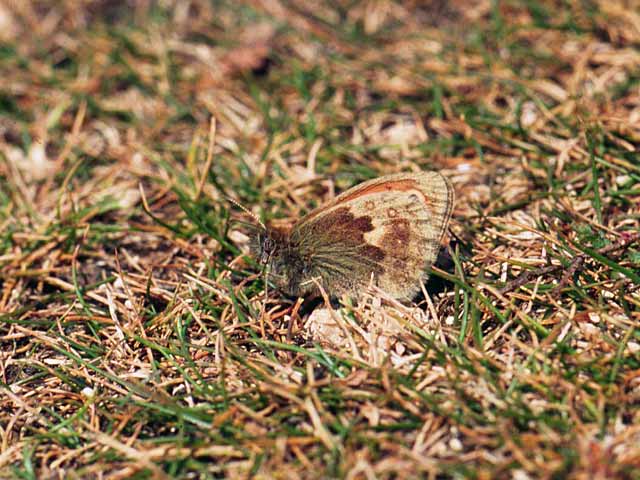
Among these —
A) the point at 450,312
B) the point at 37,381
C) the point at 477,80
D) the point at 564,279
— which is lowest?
the point at 37,381

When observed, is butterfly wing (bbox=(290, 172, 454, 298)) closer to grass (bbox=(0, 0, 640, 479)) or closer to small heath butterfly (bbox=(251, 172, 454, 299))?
small heath butterfly (bbox=(251, 172, 454, 299))

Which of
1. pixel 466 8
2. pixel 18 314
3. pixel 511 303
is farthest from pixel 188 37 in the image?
pixel 511 303

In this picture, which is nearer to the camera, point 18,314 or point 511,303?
point 511,303

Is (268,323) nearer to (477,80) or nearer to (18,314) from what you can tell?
(18,314)

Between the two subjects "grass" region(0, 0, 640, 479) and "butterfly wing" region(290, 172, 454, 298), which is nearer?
"grass" region(0, 0, 640, 479)

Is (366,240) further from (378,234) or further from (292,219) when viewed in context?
(292,219)

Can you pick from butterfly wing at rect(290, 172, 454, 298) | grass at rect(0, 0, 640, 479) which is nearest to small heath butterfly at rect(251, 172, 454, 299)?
butterfly wing at rect(290, 172, 454, 298)

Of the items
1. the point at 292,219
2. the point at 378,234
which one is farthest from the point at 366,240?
the point at 292,219
